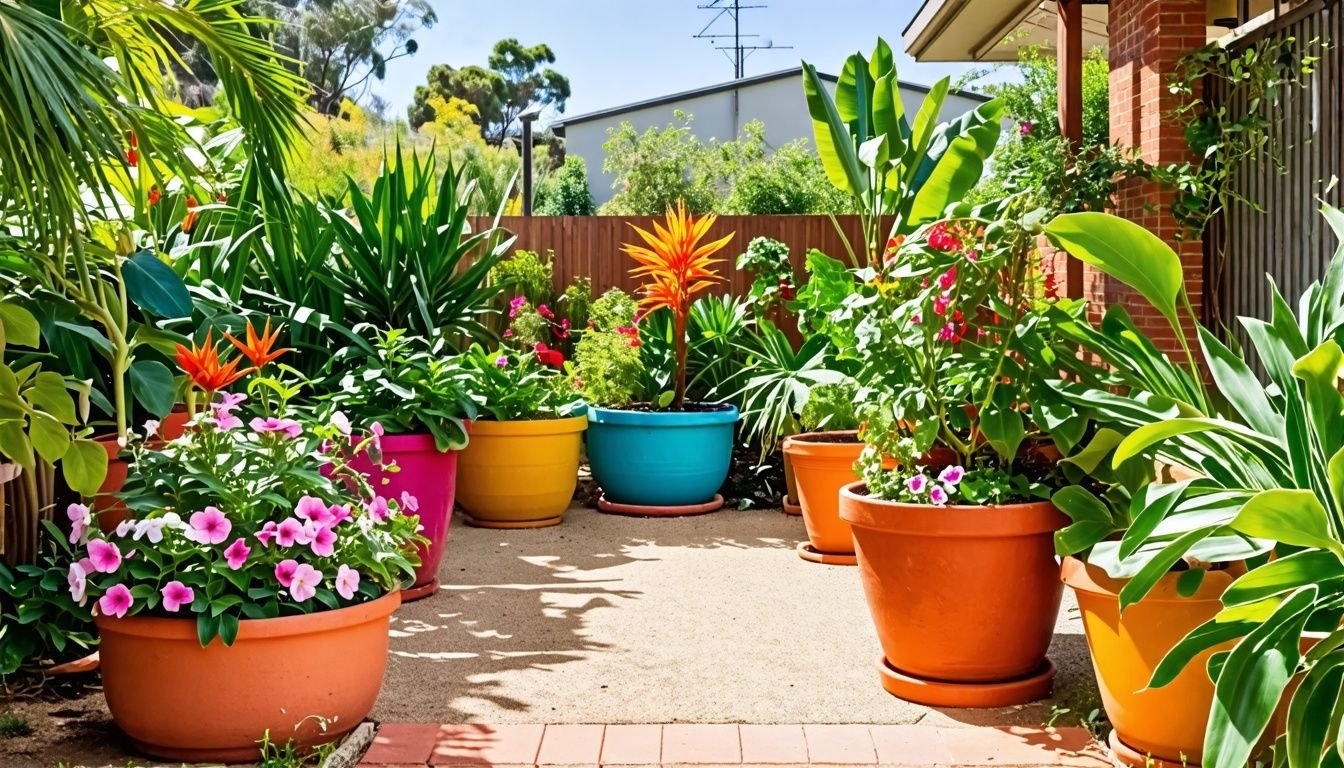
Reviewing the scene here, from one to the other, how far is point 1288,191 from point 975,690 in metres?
2.51

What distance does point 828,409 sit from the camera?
591 centimetres

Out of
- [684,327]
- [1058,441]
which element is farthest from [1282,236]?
[684,327]

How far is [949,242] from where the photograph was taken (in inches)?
152

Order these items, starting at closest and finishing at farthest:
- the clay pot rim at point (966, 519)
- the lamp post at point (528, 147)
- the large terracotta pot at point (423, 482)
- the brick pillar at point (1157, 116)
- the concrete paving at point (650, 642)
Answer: the clay pot rim at point (966, 519)
the concrete paving at point (650, 642)
the large terracotta pot at point (423, 482)
the brick pillar at point (1157, 116)
the lamp post at point (528, 147)

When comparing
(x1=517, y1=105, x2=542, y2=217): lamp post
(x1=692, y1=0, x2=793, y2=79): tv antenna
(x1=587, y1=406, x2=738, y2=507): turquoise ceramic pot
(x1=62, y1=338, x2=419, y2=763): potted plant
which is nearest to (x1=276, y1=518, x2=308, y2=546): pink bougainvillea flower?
(x1=62, y1=338, x2=419, y2=763): potted plant

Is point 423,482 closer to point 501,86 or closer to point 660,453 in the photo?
point 660,453

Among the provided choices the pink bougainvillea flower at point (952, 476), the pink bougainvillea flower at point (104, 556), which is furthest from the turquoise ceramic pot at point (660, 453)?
the pink bougainvillea flower at point (104, 556)

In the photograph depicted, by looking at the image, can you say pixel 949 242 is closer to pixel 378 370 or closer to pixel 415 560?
pixel 415 560

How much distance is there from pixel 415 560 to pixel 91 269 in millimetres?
1266

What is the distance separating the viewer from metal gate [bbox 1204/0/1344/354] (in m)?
4.50

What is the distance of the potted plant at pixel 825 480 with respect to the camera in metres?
5.29

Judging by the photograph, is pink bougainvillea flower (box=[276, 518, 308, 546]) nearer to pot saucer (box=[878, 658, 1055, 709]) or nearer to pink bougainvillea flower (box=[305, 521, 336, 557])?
pink bougainvillea flower (box=[305, 521, 336, 557])

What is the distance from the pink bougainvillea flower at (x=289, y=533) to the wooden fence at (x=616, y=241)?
5.40 m

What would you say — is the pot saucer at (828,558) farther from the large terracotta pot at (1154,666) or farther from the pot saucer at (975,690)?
the large terracotta pot at (1154,666)
